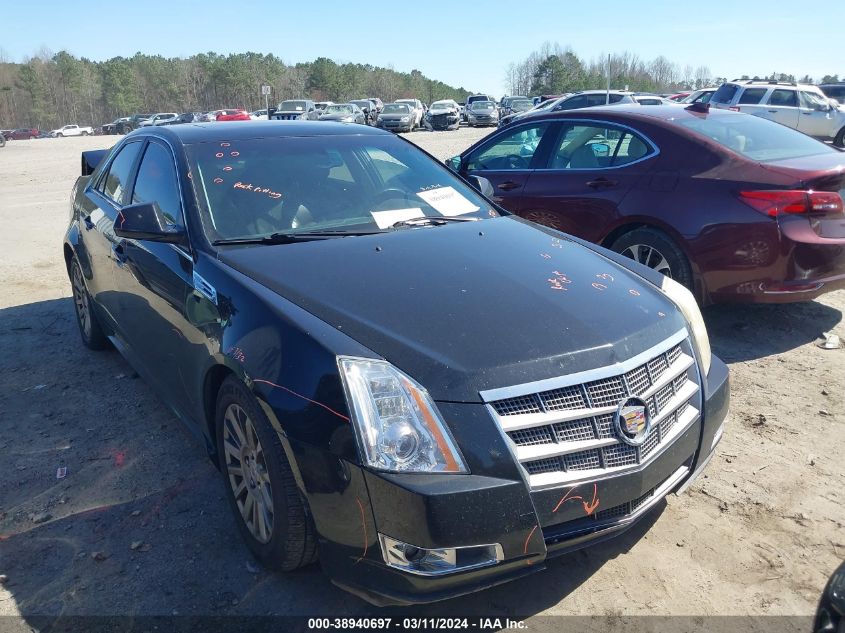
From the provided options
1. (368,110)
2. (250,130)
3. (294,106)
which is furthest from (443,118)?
(250,130)

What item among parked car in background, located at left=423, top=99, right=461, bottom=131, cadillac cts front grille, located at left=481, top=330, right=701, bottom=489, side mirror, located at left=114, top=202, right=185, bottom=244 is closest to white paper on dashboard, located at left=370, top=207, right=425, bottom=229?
side mirror, located at left=114, top=202, right=185, bottom=244

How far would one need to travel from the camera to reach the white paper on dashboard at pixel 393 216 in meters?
3.48

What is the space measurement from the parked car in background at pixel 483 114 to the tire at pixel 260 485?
120 feet

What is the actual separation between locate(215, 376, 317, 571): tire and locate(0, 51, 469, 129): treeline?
93.9m

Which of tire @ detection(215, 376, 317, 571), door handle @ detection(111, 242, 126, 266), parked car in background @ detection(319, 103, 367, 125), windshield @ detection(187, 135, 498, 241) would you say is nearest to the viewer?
tire @ detection(215, 376, 317, 571)

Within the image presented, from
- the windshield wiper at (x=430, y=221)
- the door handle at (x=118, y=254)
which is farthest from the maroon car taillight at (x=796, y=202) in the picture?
the door handle at (x=118, y=254)

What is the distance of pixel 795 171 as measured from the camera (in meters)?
4.70

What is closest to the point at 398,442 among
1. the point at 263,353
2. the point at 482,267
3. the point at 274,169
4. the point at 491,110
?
the point at 263,353

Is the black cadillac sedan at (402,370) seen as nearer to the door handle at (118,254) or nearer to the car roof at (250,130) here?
the car roof at (250,130)

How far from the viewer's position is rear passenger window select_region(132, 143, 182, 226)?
3.37 metres

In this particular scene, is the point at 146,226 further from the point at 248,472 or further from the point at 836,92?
the point at 836,92

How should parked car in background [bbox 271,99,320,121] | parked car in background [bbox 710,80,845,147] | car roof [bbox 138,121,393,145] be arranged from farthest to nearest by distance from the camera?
parked car in background [bbox 271,99,320,121] → parked car in background [bbox 710,80,845,147] → car roof [bbox 138,121,393,145]

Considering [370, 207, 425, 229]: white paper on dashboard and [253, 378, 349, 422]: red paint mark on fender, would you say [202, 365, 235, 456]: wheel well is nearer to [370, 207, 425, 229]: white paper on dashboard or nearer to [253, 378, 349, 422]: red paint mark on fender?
[253, 378, 349, 422]: red paint mark on fender

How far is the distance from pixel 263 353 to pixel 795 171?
157 inches
